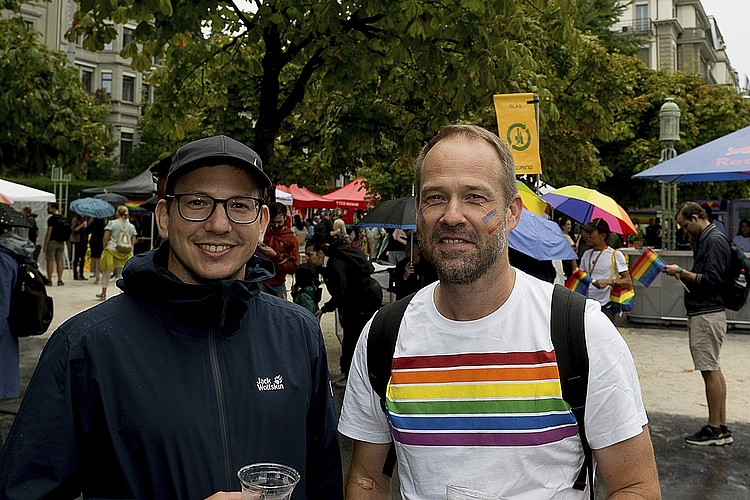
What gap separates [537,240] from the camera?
616 centimetres

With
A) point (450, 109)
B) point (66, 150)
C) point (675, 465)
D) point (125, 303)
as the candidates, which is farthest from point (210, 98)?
point (125, 303)

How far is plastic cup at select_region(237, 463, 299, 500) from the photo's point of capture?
1560 mm

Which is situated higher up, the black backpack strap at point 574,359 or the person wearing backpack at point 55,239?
the person wearing backpack at point 55,239

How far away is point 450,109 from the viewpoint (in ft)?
27.9

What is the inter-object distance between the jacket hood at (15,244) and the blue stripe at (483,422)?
13.9 ft

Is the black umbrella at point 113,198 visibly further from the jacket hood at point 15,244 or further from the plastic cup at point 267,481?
the plastic cup at point 267,481

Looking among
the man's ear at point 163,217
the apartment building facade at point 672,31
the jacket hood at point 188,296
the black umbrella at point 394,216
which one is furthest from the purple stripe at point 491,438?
the apartment building facade at point 672,31

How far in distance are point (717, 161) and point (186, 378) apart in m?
9.87

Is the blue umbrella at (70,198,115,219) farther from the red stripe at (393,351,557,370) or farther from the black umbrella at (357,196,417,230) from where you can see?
the red stripe at (393,351,557,370)

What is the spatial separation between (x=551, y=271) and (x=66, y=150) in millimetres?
8110

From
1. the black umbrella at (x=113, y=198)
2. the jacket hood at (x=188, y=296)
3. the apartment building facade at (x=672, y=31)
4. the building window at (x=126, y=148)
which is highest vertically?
the apartment building facade at (x=672, y=31)

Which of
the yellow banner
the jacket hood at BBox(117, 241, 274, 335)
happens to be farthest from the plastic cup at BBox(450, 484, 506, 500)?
the yellow banner

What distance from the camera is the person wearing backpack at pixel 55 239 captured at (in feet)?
56.3

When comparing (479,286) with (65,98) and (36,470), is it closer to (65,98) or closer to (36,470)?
(36,470)
